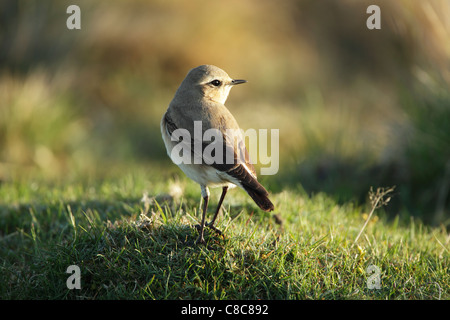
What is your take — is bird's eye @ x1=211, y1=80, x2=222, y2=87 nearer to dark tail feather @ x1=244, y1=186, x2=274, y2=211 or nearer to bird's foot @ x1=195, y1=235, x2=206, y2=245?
dark tail feather @ x1=244, y1=186, x2=274, y2=211

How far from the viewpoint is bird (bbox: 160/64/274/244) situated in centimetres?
395

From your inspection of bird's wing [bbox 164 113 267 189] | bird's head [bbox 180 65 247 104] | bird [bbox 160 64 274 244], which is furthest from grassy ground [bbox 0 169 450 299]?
bird's head [bbox 180 65 247 104]

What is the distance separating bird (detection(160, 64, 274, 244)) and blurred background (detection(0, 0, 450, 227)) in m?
2.03

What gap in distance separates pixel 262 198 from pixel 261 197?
0.01 meters

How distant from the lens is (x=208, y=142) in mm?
4152

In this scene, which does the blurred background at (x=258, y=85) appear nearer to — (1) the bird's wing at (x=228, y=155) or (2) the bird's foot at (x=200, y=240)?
(1) the bird's wing at (x=228, y=155)

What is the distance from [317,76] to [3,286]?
11.8 meters

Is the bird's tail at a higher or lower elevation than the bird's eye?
lower

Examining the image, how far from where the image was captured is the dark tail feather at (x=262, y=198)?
3844mm

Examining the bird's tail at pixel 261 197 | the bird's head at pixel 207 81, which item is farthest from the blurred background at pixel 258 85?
the bird's tail at pixel 261 197

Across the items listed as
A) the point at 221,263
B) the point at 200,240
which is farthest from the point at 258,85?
the point at 221,263

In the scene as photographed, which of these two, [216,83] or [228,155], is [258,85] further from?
[228,155]
